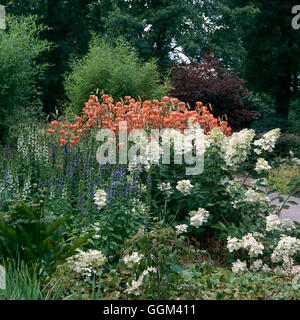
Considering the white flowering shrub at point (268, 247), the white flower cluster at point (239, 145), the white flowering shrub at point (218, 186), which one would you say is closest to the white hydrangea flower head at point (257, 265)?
the white flowering shrub at point (268, 247)

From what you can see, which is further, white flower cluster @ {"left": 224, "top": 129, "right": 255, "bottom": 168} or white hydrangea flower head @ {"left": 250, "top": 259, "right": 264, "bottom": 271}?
white flower cluster @ {"left": 224, "top": 129, "right": 255, "bottom": 168}

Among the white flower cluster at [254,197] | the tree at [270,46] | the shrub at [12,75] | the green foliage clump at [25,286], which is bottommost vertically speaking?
the green foliage clump at [25,286]

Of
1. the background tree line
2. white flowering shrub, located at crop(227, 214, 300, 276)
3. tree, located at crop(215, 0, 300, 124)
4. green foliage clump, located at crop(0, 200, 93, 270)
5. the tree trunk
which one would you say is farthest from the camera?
the tree trunk

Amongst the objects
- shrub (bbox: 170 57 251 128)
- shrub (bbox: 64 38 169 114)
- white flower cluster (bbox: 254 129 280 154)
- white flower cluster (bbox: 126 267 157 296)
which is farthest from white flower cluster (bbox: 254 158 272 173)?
shrub (bbox: 170 57 251 128)

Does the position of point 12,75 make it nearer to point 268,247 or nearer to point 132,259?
point 268,247

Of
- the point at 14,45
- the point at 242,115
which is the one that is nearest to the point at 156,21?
the point at 242,115

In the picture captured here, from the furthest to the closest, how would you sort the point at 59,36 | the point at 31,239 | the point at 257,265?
the point at 59,36 < the point at 257,265 < the point at 31,239

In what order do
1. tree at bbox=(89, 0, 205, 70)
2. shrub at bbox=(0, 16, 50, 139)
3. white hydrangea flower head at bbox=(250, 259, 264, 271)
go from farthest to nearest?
tree at bbox=(89, 0, 205, 70) → shrub at bbox=(0, 16, 50, 139) → white hydrangea flower head at bbox=(250, 259, 264, 271)

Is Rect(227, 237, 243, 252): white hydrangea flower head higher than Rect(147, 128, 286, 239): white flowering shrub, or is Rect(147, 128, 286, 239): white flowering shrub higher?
Rect(147, 128, 286, 239): white flowering shrub

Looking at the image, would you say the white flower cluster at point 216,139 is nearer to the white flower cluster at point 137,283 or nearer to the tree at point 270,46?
the white flower cluster at point 137,283

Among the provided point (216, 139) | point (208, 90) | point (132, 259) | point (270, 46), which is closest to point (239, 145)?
point (216, 139)

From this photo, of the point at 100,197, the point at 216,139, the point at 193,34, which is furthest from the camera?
the point at 193,34

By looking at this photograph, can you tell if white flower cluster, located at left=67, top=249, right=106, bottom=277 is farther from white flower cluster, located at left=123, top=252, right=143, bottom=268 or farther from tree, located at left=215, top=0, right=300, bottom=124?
tree, located at left=215, top=0, right=300, bottom=124

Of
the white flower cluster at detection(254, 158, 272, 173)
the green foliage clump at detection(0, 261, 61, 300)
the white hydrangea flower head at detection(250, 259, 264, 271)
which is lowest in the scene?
the white hydrangea flower head at detection(250, 259, 264, 271)
